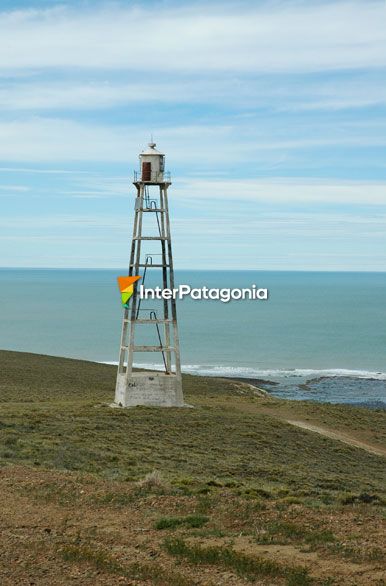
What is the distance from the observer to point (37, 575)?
11.0 meters

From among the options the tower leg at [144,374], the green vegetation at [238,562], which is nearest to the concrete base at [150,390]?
the tower leg at [144,374]

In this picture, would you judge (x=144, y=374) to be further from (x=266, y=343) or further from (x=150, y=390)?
(x=266, y=343)

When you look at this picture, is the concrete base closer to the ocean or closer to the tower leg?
the tower leg

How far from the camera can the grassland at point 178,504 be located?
36.6 feet

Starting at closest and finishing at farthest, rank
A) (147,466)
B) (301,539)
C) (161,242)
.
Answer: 1. (301,539)
2. (147,466)
3. (161,242)

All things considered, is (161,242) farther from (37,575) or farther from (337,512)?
(37,575)

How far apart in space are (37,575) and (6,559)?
2.44ft

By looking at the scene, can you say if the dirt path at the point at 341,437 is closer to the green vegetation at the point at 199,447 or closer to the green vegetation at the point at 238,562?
the green vegetation at the point at 199,447

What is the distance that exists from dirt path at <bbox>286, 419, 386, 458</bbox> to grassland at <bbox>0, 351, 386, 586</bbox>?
4.88 feet

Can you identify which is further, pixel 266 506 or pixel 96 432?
pixel 96 432

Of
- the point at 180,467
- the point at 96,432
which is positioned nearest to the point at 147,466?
the point at 180,467

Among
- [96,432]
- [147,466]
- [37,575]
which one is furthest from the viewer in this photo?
[96,432]

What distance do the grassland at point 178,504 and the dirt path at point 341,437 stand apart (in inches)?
58.6

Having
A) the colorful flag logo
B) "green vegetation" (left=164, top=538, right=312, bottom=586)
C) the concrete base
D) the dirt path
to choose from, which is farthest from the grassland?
the colorful flag logo
